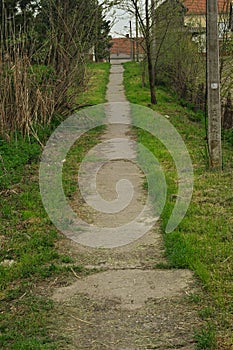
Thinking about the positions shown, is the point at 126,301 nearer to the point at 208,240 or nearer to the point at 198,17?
the point at 208,240

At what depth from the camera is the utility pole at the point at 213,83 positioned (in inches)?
363

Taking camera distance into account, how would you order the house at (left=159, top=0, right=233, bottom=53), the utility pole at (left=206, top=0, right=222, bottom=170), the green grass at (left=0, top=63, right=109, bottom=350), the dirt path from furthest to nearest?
the house at (left=159, top=0, right=233, bottom=53) < the utility pole at (left=206, top=0, right=222, bottom=170) < the green grass at (left=0, top=63, right=109, bottom=350) < the dirt path

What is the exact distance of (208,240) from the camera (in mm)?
5875

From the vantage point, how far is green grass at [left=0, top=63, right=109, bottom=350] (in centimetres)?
412

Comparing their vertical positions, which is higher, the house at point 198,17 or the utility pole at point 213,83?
the house at point 198,17

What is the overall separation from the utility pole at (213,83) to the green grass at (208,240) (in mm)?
305

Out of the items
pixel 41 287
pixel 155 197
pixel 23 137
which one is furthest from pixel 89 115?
pixel 41 287

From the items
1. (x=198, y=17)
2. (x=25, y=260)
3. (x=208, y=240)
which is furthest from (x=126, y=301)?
(x=198, y=17)

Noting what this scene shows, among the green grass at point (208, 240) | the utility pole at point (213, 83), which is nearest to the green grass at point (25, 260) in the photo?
the green grass at point (208, 240)

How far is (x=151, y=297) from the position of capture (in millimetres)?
4672

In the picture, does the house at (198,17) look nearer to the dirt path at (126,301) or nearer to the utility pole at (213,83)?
the utility pole at (213,83)

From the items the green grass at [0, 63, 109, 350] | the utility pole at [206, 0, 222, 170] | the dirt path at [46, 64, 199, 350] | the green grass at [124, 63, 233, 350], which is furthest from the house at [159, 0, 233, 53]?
the dirt path at [46, 64, 199, 350]

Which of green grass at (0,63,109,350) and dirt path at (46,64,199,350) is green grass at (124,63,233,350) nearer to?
dirt path at (46,64,199,350)

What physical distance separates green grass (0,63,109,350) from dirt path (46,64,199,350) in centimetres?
14
